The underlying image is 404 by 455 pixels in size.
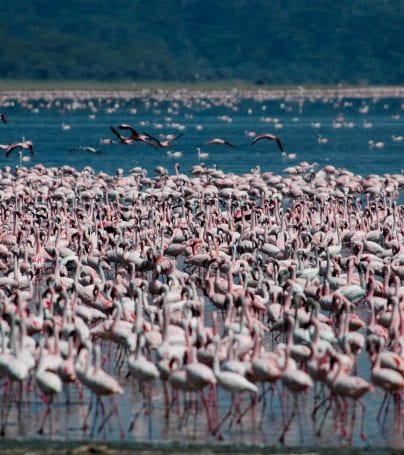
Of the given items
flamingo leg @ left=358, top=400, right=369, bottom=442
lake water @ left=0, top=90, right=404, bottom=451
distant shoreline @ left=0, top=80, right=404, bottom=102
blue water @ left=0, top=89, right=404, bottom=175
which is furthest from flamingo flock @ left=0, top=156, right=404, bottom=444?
distant shoreline @ left=0, top=80, right=404, bottom=102

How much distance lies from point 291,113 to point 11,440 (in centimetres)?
10446

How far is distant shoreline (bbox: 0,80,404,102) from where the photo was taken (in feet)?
534

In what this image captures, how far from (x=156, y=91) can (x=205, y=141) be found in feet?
321

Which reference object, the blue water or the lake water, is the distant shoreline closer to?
the lake water

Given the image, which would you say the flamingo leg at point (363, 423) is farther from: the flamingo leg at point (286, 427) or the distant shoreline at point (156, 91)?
the distant shoreline at point (156, 91)

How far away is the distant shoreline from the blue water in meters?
8.70

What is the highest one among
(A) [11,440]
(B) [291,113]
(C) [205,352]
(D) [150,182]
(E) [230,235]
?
(B) [291,113]

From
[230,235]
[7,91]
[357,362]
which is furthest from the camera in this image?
[7,91]

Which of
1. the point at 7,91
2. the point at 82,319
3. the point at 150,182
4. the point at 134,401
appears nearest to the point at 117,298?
the point at 82,319

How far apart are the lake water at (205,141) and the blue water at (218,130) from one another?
72 millimetres

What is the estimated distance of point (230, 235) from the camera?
2386cm

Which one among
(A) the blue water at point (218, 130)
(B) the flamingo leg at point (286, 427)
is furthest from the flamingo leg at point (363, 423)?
(A) the blue water at point (218, 130)

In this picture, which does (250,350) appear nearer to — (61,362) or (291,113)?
(61,362)

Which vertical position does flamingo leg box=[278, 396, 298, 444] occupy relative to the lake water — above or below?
below
